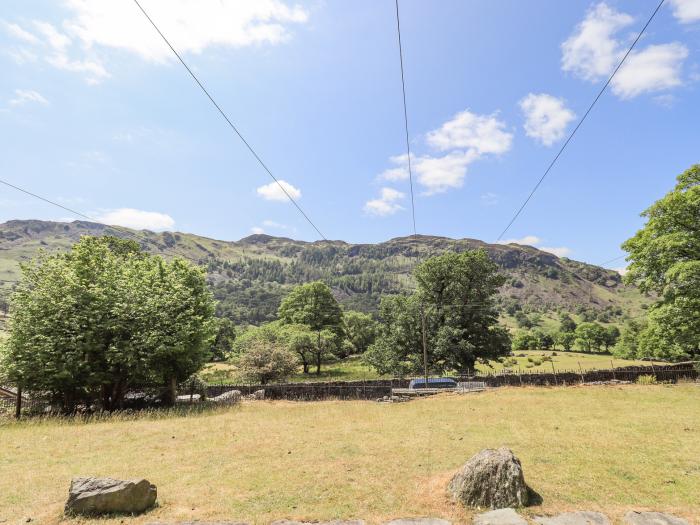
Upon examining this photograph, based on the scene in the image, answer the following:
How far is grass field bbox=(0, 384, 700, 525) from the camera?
8.20 m

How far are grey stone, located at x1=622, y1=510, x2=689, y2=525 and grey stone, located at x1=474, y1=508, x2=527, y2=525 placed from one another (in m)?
2.06

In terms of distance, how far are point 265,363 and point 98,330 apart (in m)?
18.3

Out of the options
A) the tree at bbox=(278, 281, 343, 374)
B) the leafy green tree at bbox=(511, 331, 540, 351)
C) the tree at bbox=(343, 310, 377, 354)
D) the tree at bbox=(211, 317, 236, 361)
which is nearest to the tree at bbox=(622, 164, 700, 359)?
the tree at bbox=(278, 281, 343, 374)

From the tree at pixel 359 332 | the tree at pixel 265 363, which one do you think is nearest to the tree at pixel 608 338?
the tree at pixel 359 332

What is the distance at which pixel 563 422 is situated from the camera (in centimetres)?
1744

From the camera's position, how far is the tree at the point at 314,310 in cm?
7269

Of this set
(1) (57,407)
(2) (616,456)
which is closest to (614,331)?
(2) (616,456)

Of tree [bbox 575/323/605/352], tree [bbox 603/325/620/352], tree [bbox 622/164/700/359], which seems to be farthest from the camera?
tree [bbox 603/325/620/352]

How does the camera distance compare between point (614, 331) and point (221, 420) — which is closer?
point (221, 420)

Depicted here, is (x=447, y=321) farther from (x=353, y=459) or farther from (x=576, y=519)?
(x=576, y=519)

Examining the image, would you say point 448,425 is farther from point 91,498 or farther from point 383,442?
point 91,498

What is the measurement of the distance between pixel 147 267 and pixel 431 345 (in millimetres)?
28490

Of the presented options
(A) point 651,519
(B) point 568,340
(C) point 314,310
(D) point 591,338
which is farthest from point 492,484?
(B) point 568,340

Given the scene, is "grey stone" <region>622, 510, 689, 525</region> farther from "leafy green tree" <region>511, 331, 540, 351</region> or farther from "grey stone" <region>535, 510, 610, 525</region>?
"leafy green tree" <region>511, 331, 540, 351</region>
